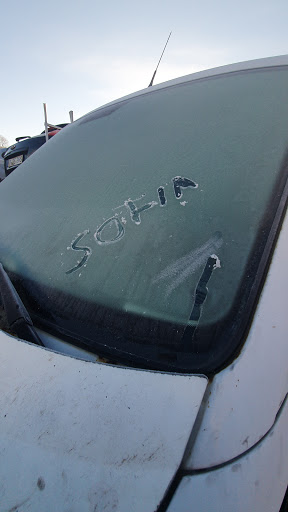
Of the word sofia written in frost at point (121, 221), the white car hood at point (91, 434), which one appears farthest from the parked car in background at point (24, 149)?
the white car hood at point (91, 434)

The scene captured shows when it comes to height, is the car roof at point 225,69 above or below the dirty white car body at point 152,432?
above

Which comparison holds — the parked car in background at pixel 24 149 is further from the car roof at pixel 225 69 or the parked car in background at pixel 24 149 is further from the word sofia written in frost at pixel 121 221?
the word sofia written in frost at pixel 121 221

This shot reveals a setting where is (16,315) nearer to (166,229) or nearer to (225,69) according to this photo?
(166,229)

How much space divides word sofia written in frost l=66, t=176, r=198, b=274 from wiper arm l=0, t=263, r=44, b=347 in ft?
0.56

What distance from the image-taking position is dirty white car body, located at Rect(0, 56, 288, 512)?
21.3 inches

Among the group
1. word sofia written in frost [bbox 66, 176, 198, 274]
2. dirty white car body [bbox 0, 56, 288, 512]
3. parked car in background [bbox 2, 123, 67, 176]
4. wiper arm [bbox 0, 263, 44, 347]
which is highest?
parked car in background [bbox 2, 123, 67, 176]

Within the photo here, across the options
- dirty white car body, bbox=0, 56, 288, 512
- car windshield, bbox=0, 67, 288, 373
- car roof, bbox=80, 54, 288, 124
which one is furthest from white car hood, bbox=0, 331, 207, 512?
car roof, bbox=80, 54, 288, 124

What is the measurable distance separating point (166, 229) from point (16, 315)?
48cm

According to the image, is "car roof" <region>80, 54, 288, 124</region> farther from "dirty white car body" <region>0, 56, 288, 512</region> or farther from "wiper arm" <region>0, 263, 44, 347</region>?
"wiper arm" <region>0, 263, 44, 347</region>

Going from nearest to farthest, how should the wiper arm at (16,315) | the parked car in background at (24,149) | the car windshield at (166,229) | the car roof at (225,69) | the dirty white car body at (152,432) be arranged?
the dirty white car body at (152,432)
the car windshield at (166,229)
the wiper arm at (16,315)
the car roof at (225,69)
the parked car in background at (24,149)

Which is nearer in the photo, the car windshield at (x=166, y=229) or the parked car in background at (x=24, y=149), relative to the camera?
the car windshield at (x=166, y=229)

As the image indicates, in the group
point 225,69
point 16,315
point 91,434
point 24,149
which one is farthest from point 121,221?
point 24,149

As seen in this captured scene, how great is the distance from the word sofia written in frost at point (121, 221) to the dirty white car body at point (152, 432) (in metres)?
0.34

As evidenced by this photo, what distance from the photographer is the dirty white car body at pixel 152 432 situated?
541 millimetres
